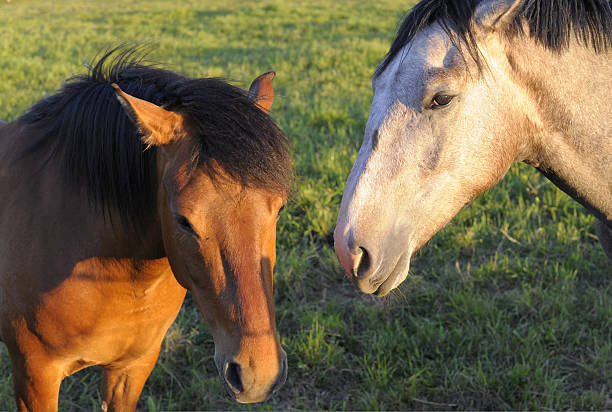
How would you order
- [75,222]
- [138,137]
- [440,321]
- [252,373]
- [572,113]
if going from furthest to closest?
Answer: [440,321], [75,222], [138,137], [572,113], [252,373]

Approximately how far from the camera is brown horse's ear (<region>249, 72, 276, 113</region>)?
6.40 ft

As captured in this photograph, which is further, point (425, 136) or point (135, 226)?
point (135, 226)

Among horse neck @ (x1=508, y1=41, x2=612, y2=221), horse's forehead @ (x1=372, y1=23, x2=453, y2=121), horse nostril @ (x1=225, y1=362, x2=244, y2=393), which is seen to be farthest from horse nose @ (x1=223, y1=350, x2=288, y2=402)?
horse neck @ (x1=508, y1=41, x2=612, y2=221)

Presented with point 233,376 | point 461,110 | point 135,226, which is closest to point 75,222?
point 135,226

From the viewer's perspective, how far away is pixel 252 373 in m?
1.52

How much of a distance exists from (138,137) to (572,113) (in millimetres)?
1583

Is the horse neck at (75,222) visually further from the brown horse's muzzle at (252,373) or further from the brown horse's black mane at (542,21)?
the brown horse's black mane at (542,21)

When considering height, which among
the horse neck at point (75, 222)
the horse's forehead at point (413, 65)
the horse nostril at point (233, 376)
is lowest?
the horse nostril at point (233, 376)

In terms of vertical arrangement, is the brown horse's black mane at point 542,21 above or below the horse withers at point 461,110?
above

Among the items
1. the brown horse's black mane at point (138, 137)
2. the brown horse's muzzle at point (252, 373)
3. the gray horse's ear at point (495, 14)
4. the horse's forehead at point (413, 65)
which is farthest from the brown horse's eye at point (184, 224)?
the gray horse's ear at point (495, 14)

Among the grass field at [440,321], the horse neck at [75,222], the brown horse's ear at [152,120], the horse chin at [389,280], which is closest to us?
the brown horse's ear at [152,120]

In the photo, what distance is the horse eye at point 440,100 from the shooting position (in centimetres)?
156

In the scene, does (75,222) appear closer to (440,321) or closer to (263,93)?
(263,93)

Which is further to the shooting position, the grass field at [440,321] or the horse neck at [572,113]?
the grass field at [440,321]
